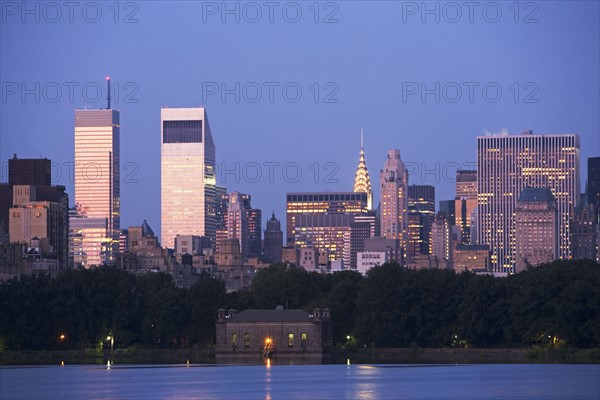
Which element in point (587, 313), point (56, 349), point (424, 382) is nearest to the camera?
point (424, 382)

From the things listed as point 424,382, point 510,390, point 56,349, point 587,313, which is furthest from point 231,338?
point 510,390

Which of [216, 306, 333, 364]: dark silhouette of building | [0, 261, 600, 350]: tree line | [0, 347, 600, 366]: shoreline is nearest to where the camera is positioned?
[0, 347, 600, 366]: shoreline

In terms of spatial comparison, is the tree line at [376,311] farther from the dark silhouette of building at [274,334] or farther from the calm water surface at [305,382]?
the calm water surface at [305,382]

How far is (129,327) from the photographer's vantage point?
187 meters

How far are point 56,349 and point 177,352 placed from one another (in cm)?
1250

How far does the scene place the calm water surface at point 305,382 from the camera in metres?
121

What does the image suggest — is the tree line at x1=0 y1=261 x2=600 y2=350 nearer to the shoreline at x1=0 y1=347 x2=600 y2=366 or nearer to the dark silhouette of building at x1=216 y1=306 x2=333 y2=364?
the shoreline at x1=0 y1=347 x2=600 y2=366

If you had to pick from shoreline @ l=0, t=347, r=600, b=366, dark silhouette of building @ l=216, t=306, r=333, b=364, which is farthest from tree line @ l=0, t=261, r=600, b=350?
dark silhouette of building @ l=216, t=306, r=333, b=364

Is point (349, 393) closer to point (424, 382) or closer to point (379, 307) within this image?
point (424, 382)

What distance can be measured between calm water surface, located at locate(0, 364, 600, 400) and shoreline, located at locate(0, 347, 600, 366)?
26.6ft

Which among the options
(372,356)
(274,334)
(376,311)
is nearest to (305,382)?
(372,356)

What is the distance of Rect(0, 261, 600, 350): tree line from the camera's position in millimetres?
168125

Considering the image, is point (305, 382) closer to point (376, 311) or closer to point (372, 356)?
point (372, 356)

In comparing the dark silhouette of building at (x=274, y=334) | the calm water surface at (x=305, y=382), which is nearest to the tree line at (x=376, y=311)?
the dark silhouette of building at (x=274, y=334)
